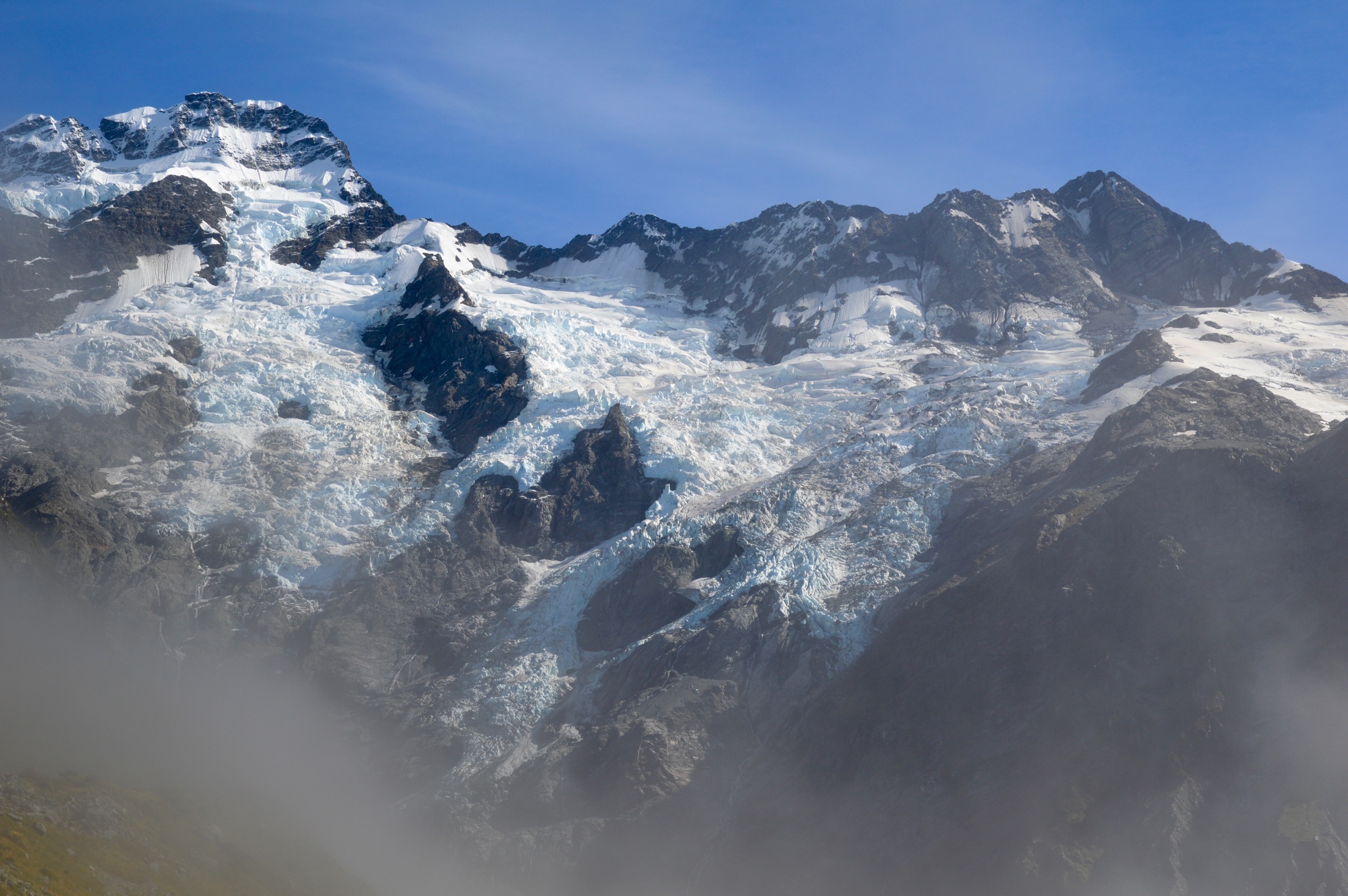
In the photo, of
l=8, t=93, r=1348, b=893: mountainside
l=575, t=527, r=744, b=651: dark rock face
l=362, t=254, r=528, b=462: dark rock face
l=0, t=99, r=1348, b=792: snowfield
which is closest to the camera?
l=8, t=93, r=1348, b=893: mountainside

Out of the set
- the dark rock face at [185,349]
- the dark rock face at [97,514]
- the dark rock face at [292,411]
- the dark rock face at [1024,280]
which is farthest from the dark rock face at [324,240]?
the dark rock face at [1024,280]

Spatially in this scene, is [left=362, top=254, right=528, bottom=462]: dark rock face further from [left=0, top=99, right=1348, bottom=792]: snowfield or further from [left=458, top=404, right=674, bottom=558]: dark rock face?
[left=458, top=404, right=674, bottom=558]: dark rock face

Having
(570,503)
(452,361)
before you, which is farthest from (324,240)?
(570,503)

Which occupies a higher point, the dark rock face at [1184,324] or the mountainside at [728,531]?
the dark rock face at [1184,324]

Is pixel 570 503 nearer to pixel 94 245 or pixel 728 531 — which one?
pixel 728 531

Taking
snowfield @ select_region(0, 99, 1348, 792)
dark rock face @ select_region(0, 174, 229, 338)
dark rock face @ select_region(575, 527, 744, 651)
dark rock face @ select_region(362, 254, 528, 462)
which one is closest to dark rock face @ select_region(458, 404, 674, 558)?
snowfield @ select_region(0, 99, 1348, 792)

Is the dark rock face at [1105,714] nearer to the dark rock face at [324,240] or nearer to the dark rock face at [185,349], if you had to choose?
the dark rock face at [185,349]

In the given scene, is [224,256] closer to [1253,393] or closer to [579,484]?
[579,484]
